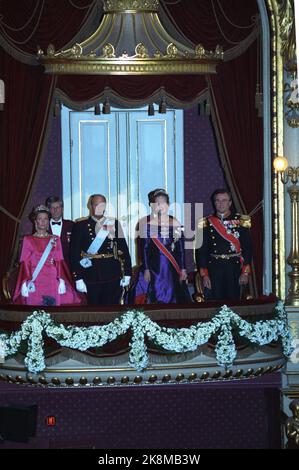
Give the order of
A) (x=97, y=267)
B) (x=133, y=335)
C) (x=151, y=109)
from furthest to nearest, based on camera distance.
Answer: (x=151, y=109), (x=97, y=267), (x=133, y=335)

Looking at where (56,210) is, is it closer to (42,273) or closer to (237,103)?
(42,273)

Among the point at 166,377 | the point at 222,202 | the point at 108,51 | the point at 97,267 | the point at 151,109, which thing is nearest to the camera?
the point at 166,377

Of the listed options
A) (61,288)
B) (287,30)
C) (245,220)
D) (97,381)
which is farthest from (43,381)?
(287,30)

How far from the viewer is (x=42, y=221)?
16016 mm

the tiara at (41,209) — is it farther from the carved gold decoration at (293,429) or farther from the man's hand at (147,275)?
the carved gold decoration at (293,429)

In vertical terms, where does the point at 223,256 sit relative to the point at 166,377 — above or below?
above

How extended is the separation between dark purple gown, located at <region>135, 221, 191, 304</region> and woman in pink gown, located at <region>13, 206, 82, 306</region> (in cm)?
79

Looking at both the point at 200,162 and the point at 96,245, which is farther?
the point at 200,162

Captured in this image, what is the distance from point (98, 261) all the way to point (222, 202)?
4.79 feet

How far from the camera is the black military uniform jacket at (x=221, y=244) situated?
16234 mm

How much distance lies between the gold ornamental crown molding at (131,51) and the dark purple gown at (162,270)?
68.8 inches

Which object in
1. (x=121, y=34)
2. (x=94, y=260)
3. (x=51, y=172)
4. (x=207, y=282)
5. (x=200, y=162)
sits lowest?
(x=207, y=282)

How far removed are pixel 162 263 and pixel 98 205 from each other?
0.92 m

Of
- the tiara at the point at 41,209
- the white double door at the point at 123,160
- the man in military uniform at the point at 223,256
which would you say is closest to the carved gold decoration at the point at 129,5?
the white double door at the point at 123,160
